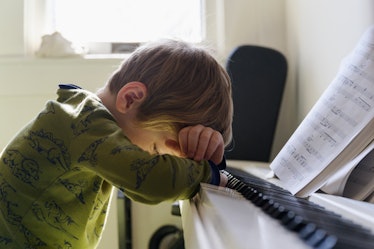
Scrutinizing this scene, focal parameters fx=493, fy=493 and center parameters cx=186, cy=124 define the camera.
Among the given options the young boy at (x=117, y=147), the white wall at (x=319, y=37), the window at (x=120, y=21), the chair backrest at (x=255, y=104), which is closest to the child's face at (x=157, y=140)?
the young boy at (x=117, y=147)

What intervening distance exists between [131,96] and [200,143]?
14 cm

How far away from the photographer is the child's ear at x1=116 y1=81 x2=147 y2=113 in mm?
788

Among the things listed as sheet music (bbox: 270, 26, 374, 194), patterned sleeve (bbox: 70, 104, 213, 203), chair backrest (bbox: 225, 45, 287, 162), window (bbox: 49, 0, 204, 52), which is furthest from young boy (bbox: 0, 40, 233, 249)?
window (bbox: 49, 0, 204, 52)

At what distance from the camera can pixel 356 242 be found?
34 cm

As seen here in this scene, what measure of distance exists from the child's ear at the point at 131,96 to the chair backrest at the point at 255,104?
79cm

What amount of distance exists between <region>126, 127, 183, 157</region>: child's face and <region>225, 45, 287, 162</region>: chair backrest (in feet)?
2.43

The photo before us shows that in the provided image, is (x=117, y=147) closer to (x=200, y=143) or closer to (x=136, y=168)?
(x=136, y=168)

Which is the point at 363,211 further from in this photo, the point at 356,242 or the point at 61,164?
the point at 61,164

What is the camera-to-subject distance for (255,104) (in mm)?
1553

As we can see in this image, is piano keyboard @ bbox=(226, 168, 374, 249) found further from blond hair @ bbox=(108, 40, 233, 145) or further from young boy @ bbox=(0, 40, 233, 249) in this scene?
blond hair @ bbox=(108, 40, 233, 145)

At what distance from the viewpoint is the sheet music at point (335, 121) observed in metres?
0.72

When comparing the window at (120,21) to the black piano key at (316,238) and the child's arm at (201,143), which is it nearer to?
the child's arm at (201,143)

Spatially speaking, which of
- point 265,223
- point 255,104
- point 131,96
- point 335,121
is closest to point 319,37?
point 255,104

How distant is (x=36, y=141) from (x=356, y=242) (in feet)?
1.74
